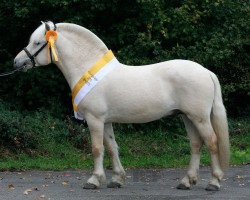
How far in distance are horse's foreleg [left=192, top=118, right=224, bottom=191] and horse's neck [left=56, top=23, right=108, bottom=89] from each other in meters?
1.75

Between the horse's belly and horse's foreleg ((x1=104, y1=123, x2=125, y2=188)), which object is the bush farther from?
the horse's belly

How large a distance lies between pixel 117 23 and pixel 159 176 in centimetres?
542

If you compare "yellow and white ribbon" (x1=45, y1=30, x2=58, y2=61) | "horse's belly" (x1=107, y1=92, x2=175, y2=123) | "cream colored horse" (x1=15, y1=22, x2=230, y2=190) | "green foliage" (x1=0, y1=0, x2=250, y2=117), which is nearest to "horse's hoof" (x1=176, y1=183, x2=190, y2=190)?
"cream colored horse" (x1=15, y1=22, x2=230, y2=190)

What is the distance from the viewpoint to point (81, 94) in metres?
9.93

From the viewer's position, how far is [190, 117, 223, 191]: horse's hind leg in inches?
386

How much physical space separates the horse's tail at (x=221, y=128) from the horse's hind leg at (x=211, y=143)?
0.07 m

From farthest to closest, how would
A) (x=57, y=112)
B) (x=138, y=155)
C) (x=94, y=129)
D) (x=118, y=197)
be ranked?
(x=57, y=112)
(x=138, y=155)
(x=94, y=129)
(x=118, y=197)

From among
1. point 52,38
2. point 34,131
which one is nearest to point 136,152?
point 34,131

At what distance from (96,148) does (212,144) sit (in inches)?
64.7

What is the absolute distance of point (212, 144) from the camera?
9.83m

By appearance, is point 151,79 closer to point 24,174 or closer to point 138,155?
point 24,174

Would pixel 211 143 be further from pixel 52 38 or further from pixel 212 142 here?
pixel 52 38

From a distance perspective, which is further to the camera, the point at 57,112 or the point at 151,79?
the point at 57,112

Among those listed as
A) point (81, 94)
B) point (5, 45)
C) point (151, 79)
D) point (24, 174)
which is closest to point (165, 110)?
point (151, 79)
